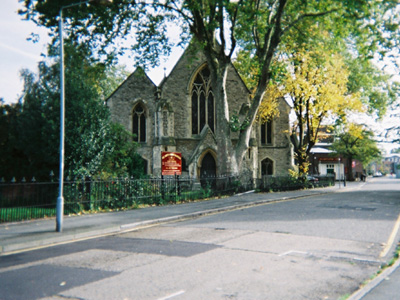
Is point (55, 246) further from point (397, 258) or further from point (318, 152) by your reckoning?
point (318, 152)

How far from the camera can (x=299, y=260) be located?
657 centimetres

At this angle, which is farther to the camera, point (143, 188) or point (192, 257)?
point (143, 188)

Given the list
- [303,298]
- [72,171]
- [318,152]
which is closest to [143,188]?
[72,171]

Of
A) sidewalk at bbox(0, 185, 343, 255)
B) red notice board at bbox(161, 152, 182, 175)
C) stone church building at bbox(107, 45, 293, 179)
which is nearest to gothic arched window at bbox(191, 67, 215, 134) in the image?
stone church building at bbox(107, 45, 293, 179)

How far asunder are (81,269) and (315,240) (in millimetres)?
5009

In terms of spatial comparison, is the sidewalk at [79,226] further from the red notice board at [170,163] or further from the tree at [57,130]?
the tree at [57,130]

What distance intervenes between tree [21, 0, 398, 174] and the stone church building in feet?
23.9

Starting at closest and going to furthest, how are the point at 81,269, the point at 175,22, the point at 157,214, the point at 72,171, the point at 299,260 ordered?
1. the point at 81,269
2. the point at 299,260
3. the point at 157,214
4. the point at 72,171
5. the point at 175,22

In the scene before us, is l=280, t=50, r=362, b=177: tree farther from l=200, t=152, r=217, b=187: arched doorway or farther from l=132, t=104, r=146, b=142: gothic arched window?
l=132, t=104, r=146, b=142: gothic arched window

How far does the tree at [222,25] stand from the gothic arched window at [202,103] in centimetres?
842

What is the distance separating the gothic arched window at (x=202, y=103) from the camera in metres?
30.2

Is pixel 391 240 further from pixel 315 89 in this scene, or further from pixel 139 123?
pixel 139 123

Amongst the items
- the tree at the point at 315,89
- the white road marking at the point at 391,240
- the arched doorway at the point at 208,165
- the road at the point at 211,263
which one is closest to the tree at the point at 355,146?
the tree at the point at 315,89

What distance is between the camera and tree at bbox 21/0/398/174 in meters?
16.0
